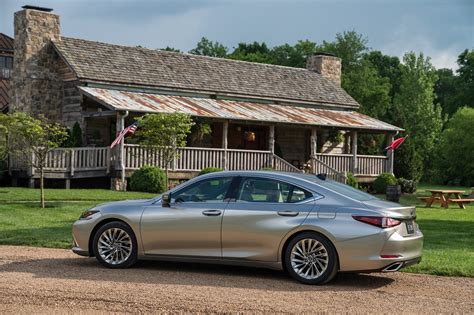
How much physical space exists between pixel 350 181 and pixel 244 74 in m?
8.46

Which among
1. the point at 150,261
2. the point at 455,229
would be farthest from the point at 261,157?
the point at 150,261

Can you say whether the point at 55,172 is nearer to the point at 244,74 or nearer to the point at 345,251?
the point at 244,74

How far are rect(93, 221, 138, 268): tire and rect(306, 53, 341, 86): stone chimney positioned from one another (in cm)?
3287

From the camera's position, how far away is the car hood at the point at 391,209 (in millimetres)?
9008

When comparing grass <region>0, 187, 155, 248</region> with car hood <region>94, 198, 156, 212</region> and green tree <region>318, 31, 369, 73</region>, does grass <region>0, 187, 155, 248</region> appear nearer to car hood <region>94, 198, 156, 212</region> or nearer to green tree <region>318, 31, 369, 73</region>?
car hood <region>94, 198, 156, 212</region>

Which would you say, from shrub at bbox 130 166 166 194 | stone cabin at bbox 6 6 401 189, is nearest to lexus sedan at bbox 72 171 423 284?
shrub at bbox 130 166 166 194

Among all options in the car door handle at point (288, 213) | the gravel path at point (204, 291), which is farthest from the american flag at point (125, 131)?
the car door handle at point (288, 213)

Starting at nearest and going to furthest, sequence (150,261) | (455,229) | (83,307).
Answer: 1. (83,307)
2. (150,261)
3. (455,229)

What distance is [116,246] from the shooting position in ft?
32.9

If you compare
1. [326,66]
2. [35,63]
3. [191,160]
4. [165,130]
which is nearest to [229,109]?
[191,160]

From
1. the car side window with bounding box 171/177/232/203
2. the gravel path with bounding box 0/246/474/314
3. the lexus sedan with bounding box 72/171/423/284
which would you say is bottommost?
the gravel path with bounding box 0/246/474/314

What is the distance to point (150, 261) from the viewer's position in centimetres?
1070

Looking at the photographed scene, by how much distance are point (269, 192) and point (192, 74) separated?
2506 centimetres

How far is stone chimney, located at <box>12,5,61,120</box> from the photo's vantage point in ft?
97.8
